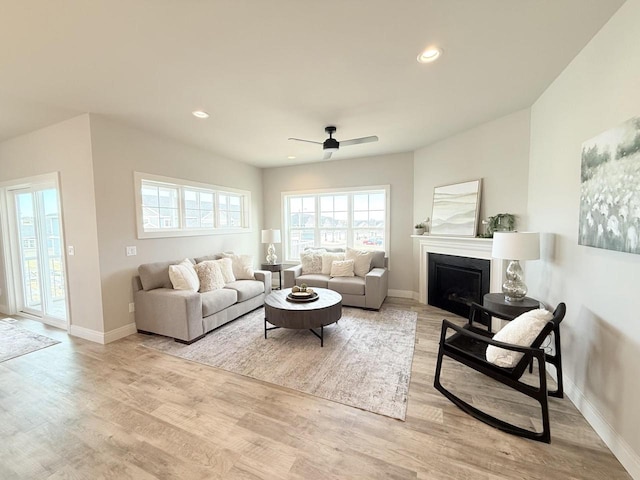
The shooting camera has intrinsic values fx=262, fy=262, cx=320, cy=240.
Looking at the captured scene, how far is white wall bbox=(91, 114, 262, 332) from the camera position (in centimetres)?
320

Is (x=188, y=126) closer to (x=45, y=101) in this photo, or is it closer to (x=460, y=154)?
(x=45, y=101)

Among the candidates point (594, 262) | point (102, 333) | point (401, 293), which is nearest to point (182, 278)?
point (102, 333)

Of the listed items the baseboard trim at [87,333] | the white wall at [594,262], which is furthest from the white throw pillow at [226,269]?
the white wall at [594,262]

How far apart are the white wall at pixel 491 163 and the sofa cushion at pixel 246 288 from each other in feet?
10.6

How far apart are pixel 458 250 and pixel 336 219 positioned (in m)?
2.51

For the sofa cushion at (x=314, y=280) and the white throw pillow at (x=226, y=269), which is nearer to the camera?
the white throw pillow at (x=226, y=269)

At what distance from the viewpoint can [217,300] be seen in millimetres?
3553

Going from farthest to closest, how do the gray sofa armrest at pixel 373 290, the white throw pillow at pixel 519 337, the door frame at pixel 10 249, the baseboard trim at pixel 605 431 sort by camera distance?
the gray sofa armrest at pixel 373 290 < the door frame at pixel 10 249 < the white throw pillow at pixel 519 337 < the baseboard trim at pixel 605 431

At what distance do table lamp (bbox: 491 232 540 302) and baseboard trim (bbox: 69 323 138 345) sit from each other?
451cm

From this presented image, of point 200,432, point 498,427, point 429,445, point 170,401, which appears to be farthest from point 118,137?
point 498,427

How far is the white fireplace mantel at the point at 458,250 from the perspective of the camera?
3.47 metres

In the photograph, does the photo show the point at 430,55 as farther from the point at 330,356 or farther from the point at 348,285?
the point at 348,285

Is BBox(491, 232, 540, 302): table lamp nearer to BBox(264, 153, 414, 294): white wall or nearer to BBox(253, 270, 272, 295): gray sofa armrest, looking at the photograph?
BBox(264, 153, 414, 294): white wall

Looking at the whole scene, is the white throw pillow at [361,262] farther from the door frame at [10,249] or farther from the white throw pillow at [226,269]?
the door frame at [10,249]
